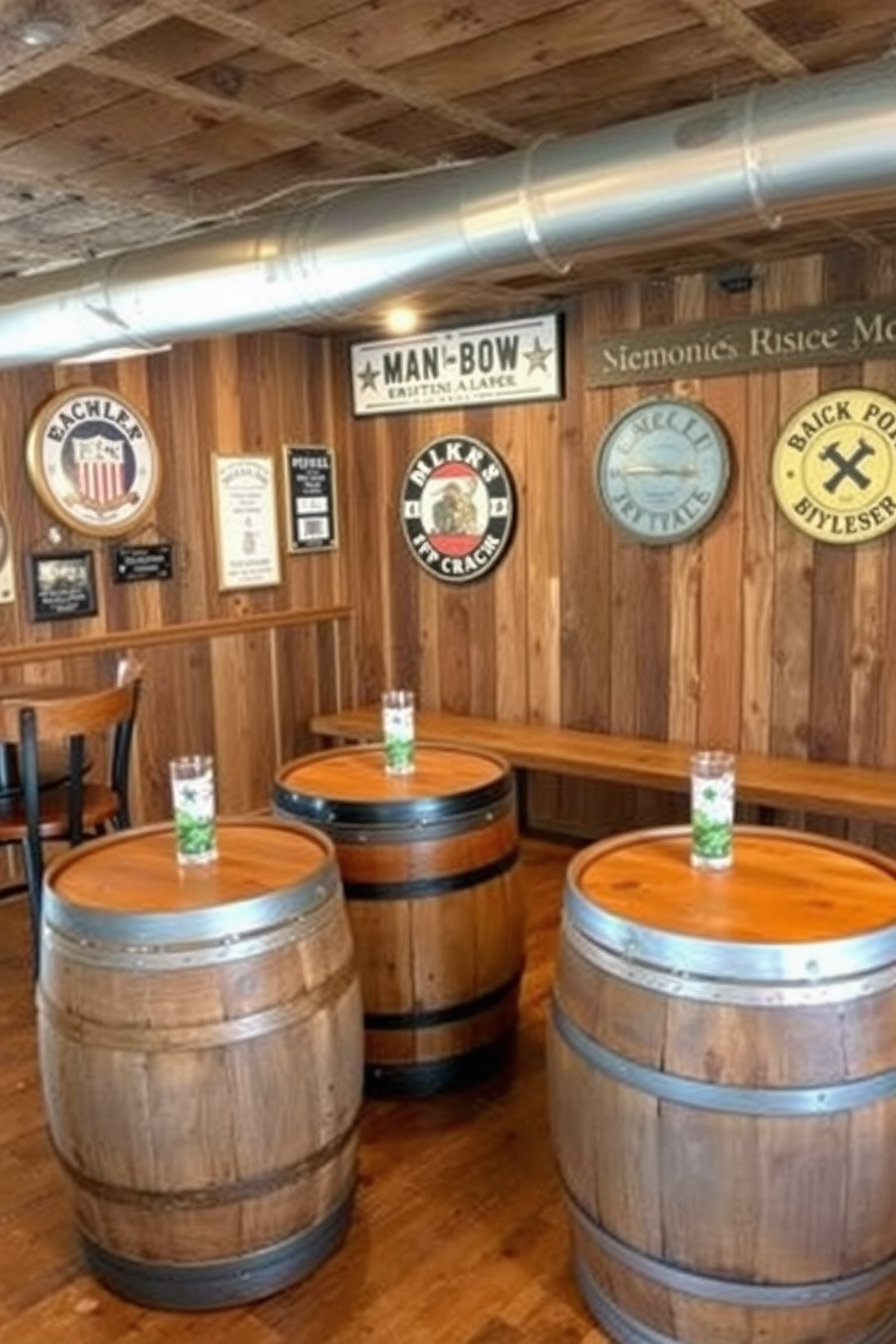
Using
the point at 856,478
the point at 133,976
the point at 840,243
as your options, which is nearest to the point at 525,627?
the point at 856,478

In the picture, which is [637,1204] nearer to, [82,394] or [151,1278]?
[151,1278]

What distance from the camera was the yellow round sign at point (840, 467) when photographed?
3.74m

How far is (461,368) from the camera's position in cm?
477

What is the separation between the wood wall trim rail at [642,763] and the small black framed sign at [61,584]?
121 centimetres

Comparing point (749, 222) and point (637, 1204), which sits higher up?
point (749, 222)

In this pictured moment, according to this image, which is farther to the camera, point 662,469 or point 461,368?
point 461,368

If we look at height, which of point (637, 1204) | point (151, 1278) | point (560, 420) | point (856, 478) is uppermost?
point (560, 420)

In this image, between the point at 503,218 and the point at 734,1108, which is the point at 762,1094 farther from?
the point at 503,218

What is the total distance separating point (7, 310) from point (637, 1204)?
3.04 metres

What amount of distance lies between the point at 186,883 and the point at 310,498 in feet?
10.9

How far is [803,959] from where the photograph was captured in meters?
1.66

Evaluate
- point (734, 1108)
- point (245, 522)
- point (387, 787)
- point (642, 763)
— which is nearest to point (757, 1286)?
point (734, 1108)

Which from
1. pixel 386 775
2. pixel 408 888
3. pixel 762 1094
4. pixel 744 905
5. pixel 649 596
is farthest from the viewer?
pixel 649 596

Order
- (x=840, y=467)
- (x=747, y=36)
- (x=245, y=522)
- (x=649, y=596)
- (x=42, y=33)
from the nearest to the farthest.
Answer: (x=42, y=33) → (x=747, y=36) → (x=840, y=467) → (x=649, y=596) → (x=245, y=522)
